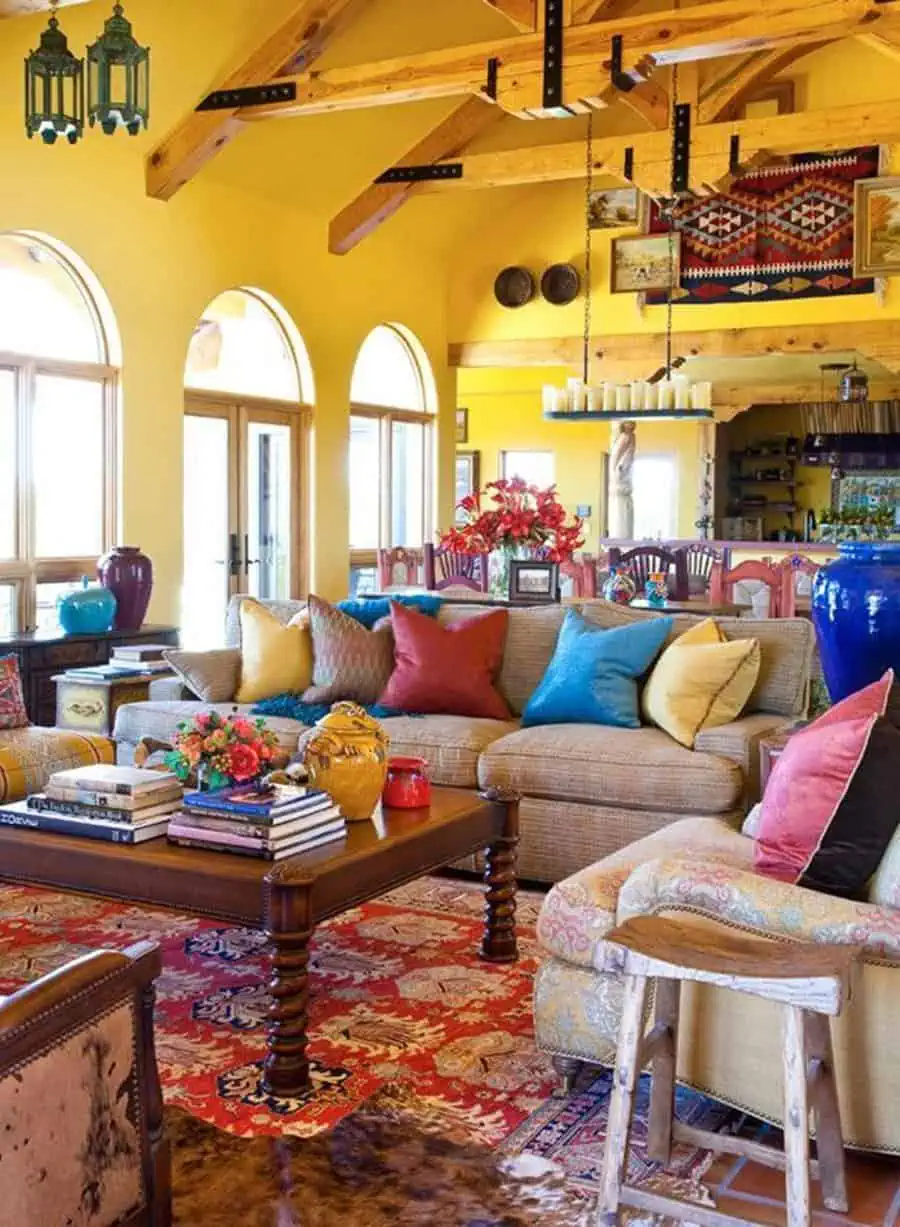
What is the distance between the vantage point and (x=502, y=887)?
4004mm

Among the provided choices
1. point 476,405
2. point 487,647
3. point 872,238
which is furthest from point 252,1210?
point 476,405

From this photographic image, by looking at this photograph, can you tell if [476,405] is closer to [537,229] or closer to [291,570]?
[537,229]

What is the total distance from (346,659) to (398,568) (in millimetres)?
4403

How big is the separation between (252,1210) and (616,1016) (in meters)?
0.88

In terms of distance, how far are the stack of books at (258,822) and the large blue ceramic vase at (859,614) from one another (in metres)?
1.59

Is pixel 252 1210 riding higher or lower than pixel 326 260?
lower

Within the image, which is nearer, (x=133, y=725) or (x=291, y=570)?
(x=133, y=725)

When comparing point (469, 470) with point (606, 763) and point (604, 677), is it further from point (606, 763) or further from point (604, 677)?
point (606, 763)

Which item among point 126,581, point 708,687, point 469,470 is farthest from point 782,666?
point 469,470

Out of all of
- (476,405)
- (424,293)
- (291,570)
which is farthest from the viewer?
(476,405)

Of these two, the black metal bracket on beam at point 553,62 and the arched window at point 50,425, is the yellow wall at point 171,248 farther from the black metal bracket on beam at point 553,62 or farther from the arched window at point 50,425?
the black metal bracket on beam at point 553,62

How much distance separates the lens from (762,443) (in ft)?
53.5

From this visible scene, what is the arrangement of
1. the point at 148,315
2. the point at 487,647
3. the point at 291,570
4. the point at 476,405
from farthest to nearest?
the point at 476,405
the point at 291,570
the point at 148,315
the point at 487,647

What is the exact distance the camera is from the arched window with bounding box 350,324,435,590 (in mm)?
11375
